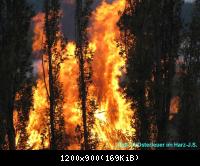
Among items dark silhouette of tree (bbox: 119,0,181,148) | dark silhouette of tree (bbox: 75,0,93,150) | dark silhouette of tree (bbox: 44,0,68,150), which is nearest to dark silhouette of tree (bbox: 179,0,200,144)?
dark silhouette of tree (bbox: 75,0,93,150)

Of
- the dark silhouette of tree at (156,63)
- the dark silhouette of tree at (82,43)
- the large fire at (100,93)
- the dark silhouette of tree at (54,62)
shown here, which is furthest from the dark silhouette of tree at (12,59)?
the large fire at (100,93)

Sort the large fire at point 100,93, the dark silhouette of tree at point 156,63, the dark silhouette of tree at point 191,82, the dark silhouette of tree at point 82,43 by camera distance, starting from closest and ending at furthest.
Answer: the dark silhouette of tree at point 156,63 < the dark silhouette of tree at point 191,82 < the dark silhouette of tree at point 82,43 < the large fire at point 100,93

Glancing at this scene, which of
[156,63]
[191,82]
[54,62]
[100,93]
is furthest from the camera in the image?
[100,93]

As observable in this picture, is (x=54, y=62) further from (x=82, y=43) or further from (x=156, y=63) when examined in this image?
(x=156, y=63)

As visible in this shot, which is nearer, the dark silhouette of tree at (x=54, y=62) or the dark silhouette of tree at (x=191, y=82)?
the dark silhouette of tree at (x=54, y=62)

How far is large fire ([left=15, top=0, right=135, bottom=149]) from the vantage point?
3577 centimetres

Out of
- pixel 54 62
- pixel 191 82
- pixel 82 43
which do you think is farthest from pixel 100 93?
pixel 191 82

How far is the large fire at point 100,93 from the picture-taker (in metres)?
35.8

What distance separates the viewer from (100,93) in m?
40.3

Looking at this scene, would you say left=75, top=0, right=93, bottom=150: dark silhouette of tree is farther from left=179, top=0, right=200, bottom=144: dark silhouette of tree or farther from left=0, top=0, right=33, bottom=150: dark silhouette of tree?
left=0, top=0, right=33, bottom=150: dark silhouette of tree

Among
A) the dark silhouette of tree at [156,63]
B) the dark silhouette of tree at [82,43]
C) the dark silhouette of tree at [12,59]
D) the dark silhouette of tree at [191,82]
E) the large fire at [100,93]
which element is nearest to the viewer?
the dark silhouette of tree at [12,59]

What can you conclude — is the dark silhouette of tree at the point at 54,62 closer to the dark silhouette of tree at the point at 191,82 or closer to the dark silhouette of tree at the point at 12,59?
the dark silhouette of tree at the point at 12,59
